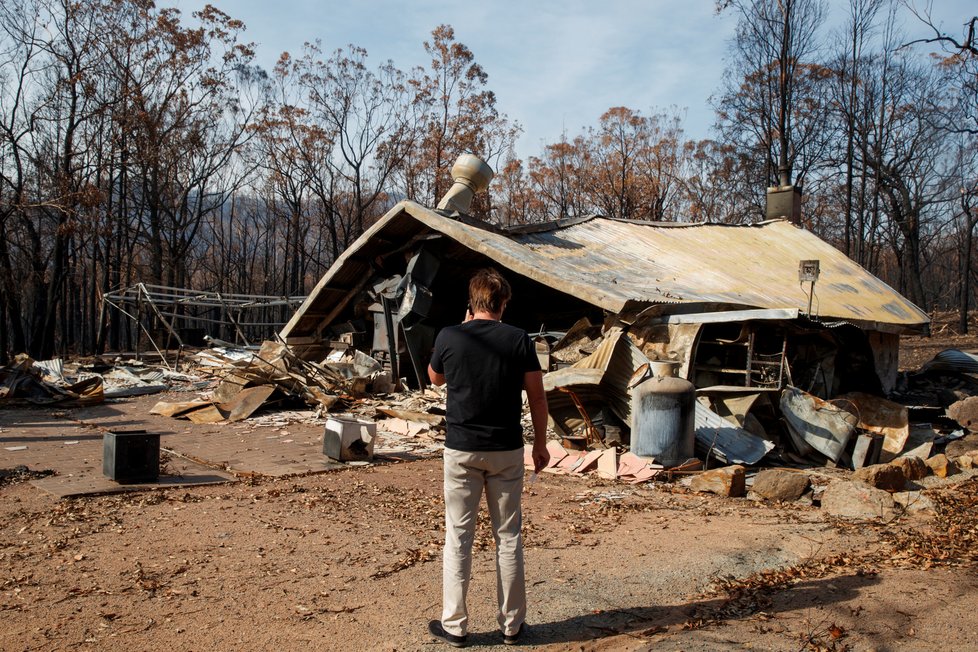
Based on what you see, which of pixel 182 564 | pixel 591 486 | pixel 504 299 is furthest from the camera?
pixel 591 486

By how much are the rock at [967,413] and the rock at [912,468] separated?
3.44 meters

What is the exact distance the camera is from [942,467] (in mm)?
8305

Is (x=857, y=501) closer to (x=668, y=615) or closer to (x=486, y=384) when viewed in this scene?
(x=668, y=615)

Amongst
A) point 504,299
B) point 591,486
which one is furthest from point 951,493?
point 504,299

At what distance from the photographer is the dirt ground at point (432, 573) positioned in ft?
11.8

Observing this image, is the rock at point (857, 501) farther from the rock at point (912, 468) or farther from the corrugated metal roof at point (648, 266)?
the corrugated metal roof at point (648, 266)

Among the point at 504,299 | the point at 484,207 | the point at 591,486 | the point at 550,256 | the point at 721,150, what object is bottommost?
the point at 591,486

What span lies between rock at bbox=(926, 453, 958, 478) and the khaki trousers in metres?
6.83

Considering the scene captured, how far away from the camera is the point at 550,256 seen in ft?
42.8

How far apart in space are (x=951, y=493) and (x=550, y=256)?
7.44 m

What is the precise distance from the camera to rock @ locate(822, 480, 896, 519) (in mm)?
6137

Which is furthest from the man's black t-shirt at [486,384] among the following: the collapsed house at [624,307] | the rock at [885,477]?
the collapsed house at [624,307]

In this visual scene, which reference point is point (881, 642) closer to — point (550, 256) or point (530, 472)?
point (530, 472)

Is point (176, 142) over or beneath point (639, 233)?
over
